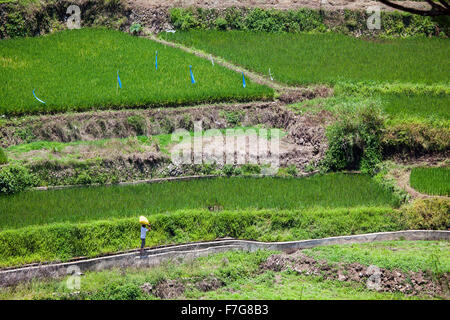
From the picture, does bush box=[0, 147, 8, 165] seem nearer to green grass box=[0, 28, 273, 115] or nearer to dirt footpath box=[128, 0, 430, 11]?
green grass box=[0, 28, 273, 115]

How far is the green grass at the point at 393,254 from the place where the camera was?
20.4 metres

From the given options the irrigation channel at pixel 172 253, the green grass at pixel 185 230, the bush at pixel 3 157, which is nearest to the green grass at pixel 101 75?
the bush at pixel 3 157

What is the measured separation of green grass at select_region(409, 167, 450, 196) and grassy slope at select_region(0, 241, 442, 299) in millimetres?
3455

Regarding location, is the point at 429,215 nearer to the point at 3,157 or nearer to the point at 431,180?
the point at 431,180

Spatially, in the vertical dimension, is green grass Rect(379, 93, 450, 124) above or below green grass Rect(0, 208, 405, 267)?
above

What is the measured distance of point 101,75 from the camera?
29.7 meters

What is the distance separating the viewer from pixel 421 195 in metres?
24.2

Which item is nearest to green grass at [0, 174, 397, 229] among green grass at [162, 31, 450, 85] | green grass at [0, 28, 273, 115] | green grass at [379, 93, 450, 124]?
green grass at [379, 93, 450, 124]

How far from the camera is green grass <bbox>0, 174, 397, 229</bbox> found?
22.5 m

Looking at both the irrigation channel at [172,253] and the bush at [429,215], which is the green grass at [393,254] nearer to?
the irrigation channel at [172,253]

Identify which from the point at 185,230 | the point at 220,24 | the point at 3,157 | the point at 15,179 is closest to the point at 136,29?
the point at 220,24

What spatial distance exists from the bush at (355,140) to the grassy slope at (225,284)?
5.08m
